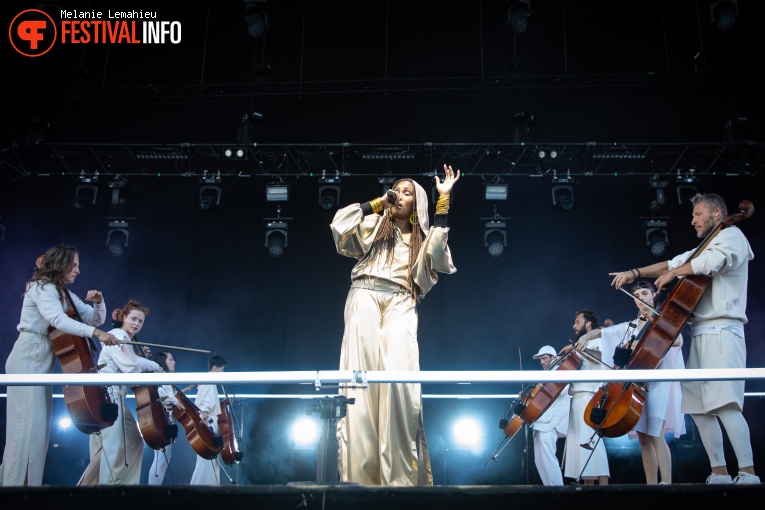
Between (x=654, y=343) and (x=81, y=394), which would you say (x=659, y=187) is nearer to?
(x=654, y=343)

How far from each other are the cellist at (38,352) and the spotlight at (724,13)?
26.4 ft

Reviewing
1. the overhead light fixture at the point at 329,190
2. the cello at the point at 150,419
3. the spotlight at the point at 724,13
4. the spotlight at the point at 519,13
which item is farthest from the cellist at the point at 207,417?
the spotlight at the point at 724,13

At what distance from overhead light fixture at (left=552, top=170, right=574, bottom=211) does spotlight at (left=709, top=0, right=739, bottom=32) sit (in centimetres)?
267

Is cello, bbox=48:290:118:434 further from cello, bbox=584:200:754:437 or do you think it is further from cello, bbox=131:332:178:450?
cello, bbox=584:200:754:437

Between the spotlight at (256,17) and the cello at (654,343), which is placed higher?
the spotlight at (256,17)

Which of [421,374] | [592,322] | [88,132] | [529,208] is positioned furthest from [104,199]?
[421,374]

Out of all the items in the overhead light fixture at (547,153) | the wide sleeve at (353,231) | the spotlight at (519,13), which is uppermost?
the spotlight at (519,13)

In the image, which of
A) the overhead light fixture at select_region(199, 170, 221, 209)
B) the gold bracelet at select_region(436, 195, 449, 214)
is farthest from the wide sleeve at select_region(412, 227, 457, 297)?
the overhead light fixture at select_region(199, 170, 221, 209)

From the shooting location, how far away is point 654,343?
174 inches

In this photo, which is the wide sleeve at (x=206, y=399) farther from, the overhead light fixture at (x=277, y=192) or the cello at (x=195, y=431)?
the overhead light fixture at (x=277, y=192)

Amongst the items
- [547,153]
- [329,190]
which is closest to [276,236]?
[329,190]

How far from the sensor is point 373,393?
379 cm

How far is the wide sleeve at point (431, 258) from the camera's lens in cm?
405

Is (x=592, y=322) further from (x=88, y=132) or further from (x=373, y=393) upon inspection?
(x=88, y=132)
